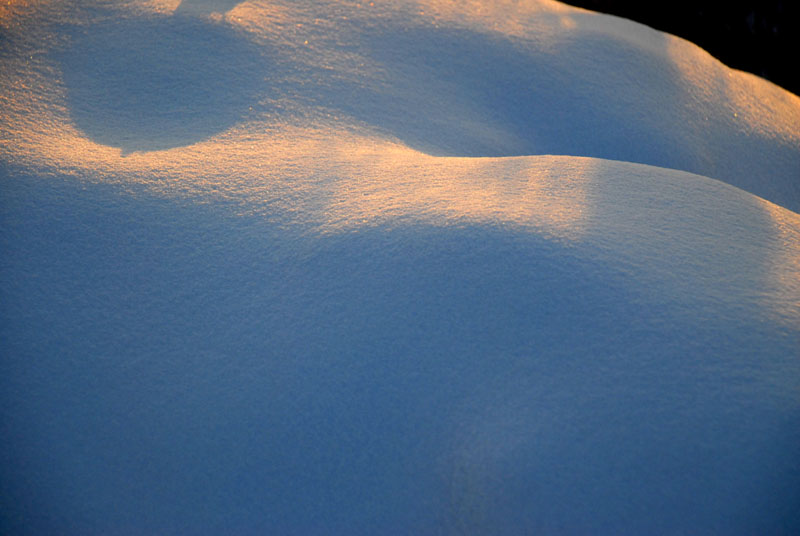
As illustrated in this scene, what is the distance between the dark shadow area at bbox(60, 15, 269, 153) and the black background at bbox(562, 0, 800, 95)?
1.88 m

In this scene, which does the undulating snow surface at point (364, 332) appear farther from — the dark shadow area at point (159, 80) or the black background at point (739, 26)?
the black background at point (739, 26)

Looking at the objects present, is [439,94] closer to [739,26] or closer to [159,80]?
[159,80]

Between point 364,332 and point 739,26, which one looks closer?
point 364,332

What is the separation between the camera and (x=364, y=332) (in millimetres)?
825

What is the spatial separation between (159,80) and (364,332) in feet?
3.26

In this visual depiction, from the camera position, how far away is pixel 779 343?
0.77 m

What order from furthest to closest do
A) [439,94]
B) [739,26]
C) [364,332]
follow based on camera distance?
[739,26], [439,94], [364,332]

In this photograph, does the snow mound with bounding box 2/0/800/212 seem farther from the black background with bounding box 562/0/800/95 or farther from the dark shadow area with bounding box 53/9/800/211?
the black background with bounding box 562/0/800/95

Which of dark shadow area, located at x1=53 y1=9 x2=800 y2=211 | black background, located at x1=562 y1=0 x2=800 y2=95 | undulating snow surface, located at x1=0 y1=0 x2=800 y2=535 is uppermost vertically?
black background, located at x1=562 y1=0 x2=800 y2=95

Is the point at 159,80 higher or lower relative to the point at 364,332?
higher

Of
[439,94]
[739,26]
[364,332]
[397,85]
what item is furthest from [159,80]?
[739,26]

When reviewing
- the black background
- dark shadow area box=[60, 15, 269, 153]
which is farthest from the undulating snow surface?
the black background

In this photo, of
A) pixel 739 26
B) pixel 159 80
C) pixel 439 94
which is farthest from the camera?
pixel 739 26

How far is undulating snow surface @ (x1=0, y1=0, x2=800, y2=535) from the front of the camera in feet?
2.33
